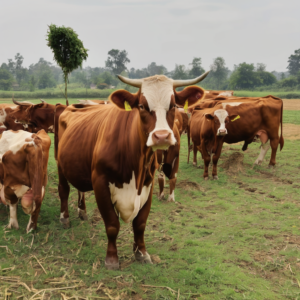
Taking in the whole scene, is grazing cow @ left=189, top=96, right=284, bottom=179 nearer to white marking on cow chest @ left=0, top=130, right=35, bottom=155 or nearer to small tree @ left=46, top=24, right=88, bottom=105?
small tree @ left=46, top=24, right=88, bottom=105

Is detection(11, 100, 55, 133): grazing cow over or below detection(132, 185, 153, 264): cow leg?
over

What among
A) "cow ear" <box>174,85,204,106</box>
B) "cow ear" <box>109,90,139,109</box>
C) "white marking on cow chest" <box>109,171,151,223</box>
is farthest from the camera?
"white marking on cow chest" <box>109,171,151,223</box>

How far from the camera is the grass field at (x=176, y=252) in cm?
344

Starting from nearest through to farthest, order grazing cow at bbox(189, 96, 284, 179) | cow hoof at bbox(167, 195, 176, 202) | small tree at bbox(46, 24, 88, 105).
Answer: cow hoof at bbox(167, 195, 176, 202) → grazing cow at bbox(189, 96, 284, 179) → small tree at bbox(46, 24, 88, 105)

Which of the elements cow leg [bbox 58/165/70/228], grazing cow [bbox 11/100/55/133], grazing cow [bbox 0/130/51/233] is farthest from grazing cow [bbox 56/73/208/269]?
grazing cow [bbox 11/100/55/133]

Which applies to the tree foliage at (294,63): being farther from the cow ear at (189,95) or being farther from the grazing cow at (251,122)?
the cow ear at (189,95)

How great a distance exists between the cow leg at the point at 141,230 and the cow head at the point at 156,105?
1.23 meters

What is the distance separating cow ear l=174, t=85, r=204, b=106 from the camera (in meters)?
3.35

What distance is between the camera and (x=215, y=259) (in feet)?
13.8

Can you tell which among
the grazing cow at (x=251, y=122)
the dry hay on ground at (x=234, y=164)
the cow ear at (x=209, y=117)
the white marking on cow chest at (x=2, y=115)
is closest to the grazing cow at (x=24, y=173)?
the white marking on cow chest at (x=2, y=115)

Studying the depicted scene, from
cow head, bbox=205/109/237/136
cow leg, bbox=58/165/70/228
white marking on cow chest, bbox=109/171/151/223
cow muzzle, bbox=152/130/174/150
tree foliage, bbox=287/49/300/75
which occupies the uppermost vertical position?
tree foliage, bbox=287/49/300/75

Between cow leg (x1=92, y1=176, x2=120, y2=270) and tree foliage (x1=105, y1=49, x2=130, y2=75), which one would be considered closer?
cow leg (x1=92, y1=176, x2=120, y2=270)

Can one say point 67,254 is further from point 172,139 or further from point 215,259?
point 172,139

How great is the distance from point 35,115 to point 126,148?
5463mm
